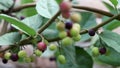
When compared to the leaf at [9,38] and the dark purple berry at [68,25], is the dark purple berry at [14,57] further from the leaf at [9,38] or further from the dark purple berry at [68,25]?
the dark purple berry at [68,25]

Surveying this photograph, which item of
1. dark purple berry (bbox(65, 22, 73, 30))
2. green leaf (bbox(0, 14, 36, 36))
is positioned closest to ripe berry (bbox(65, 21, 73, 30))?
dark purple berry (bbox(65, 22, 73, 30))

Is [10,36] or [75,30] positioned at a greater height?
[75,30]

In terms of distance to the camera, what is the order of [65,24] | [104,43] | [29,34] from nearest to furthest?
[65,24] < [29,34] < [104,43]

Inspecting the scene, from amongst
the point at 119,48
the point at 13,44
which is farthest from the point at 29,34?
the point at 119,48

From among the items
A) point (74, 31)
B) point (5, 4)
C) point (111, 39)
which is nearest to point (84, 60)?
point (111, 39)

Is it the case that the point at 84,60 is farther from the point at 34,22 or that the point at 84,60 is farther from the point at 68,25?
the point at 68,25

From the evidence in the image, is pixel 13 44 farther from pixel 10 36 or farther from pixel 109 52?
pixel 109 52

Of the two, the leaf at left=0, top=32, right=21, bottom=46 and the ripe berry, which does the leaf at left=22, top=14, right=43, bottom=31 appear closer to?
the leaf at left=0, top=32, right=21, bottom=46

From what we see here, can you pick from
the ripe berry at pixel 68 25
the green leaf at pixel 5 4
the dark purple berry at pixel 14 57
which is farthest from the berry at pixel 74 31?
the green leaf at pixel 5 4
